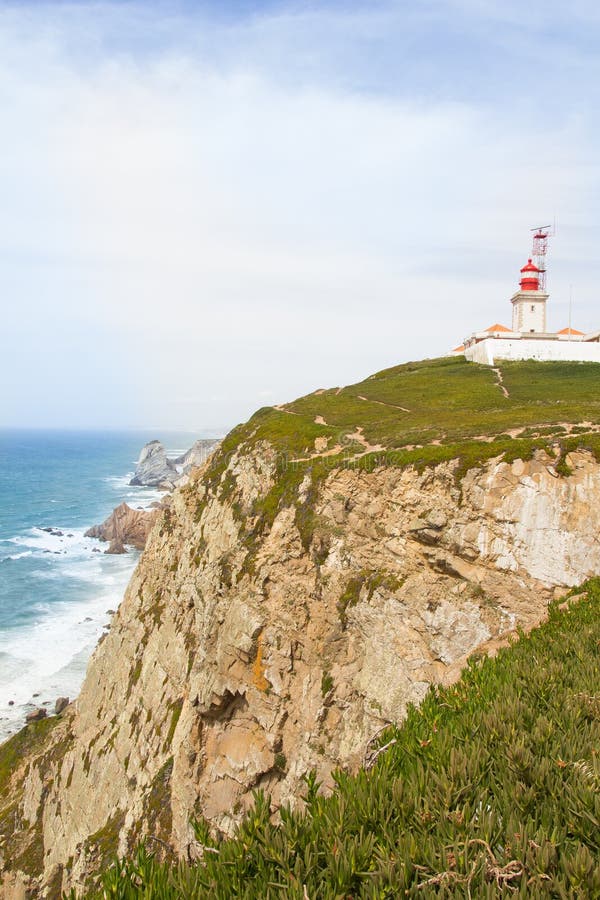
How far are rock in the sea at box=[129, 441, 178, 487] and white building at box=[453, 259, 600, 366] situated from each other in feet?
298

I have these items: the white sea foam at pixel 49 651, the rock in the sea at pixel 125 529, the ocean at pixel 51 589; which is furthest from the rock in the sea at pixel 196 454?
the white sea foam at pixel 49 651

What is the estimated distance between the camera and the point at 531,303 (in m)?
51.8

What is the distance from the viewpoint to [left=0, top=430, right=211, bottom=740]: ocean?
42.4 metres

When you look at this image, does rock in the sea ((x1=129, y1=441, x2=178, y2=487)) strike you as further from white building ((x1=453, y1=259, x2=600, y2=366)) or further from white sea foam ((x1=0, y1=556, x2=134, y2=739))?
white building ((x1=453, y1=259, x2=600, y2=366))

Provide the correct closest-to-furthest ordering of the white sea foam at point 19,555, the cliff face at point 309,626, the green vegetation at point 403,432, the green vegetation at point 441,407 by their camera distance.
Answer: the cliff face at point 309,626 < the green vegetation at point 403,432 < the green vegetation at point 441,407 < the white sea foam at point 19,555

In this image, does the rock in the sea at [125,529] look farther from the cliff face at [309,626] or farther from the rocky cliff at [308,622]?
the cliff face at [309,626]

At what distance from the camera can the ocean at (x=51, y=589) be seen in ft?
139

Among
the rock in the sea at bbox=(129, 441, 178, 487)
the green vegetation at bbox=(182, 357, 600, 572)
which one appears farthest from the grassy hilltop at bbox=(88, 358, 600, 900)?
the rock in the sea at bbox=(129, 441, 178, 487)

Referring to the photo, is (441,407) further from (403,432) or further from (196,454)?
(196,454)

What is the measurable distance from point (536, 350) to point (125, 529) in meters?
60.1

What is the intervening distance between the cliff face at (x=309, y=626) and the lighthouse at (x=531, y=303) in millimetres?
36151

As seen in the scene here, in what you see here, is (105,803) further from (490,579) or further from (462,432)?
(462,432)

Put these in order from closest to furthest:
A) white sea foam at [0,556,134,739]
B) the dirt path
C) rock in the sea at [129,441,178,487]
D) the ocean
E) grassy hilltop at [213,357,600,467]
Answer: grassy hilltop at [213,357,600,467]
the dirt path
white sea foam at [0,556,134,739]
the ocean
rock in the sea at [129,441,178,487]

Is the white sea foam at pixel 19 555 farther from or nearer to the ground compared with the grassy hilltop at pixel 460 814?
nearer to the ground
